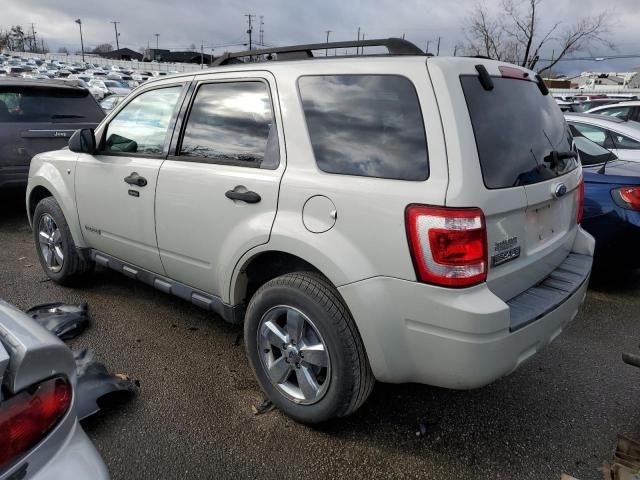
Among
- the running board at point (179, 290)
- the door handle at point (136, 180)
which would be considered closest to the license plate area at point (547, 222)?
the running board at point (179, 290)

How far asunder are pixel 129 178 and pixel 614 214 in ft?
12.9

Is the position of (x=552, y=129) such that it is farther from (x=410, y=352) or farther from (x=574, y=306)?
(x=410, y=352)

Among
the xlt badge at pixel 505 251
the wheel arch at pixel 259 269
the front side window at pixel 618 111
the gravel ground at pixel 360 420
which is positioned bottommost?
the gravel ground at pixel 360 420

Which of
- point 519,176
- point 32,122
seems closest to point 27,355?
point 519,176

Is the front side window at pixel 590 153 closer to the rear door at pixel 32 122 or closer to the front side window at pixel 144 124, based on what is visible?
the front side window at pixel 144 124

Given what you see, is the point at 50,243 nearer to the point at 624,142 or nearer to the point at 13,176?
the point at 13,176

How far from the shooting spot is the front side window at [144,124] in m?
3.29

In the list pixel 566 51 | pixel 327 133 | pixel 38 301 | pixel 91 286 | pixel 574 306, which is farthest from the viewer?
pixel 566 51

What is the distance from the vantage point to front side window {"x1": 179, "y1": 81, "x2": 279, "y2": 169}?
267 cm

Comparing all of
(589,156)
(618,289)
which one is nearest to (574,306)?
(618,289)

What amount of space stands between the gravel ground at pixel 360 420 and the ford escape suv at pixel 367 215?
240 mm

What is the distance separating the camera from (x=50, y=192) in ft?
14.4

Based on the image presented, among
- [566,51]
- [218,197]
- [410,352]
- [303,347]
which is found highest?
[566,51]

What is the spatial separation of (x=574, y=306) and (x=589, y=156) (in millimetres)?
3134
